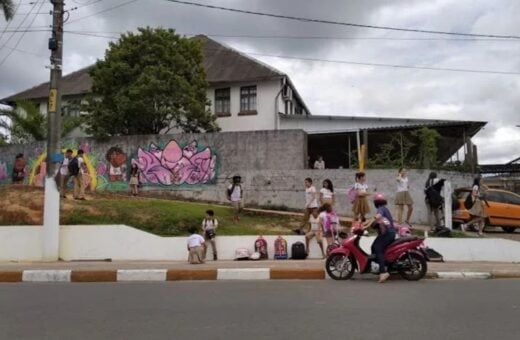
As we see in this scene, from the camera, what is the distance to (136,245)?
1509cm

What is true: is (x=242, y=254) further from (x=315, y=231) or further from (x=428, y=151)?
(x=428, y=151)

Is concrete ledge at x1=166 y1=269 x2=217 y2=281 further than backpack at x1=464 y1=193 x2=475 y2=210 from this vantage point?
No

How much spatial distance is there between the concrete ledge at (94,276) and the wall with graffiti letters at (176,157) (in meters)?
10.6

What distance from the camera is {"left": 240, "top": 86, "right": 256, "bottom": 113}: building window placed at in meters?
31.2

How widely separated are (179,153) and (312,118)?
9.19 m

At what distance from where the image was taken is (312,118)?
1167 inches

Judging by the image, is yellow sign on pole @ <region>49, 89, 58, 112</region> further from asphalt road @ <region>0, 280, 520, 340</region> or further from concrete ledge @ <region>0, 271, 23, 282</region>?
asphalt road @ <region>0, 280, 520, 340</region>

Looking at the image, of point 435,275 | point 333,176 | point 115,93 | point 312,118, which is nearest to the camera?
point 435,275

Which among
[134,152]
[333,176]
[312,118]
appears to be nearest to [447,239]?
[333,176]

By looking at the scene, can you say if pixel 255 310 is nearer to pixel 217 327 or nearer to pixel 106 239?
pixel 217 327

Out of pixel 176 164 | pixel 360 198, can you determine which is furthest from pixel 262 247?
pixel 176 164

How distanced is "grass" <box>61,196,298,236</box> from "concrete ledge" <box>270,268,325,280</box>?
455 cm

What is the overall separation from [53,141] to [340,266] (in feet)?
25.8

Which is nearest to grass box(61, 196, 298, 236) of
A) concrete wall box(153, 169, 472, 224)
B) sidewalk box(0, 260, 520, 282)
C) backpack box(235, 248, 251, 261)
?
backpack box(235, 248, 251, 261)
